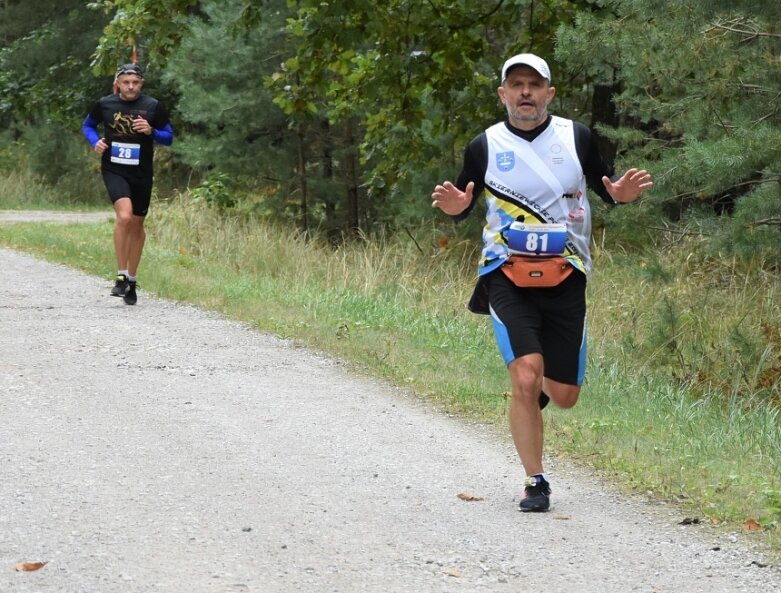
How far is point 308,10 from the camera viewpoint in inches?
557

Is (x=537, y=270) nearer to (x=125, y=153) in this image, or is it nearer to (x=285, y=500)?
(x=285, y=500)

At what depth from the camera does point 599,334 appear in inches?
477

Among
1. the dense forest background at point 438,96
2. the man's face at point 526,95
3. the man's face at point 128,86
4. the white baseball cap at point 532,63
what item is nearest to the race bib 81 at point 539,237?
the man's face at point 526,95

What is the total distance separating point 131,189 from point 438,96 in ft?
14.4

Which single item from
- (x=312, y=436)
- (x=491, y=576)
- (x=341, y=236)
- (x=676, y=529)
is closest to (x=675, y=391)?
(x=312, y=436)

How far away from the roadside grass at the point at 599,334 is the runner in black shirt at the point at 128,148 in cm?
70

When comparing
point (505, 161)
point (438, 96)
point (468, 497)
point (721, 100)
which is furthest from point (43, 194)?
point (505, 161)

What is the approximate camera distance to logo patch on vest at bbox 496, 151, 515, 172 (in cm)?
577

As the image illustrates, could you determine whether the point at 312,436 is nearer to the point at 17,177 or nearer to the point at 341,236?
the point at 341,236

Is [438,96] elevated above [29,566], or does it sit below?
above

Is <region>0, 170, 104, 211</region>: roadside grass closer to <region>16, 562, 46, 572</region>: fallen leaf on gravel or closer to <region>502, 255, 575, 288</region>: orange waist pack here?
<region>502, 255, 575, 288</region>: orange waist pack

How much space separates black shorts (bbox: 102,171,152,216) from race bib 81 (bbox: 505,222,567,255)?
7047mm

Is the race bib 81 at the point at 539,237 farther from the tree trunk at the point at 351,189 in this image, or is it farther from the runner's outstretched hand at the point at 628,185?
the tree trunk at the point at 351,189

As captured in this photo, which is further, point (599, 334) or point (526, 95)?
point (599, 334)
